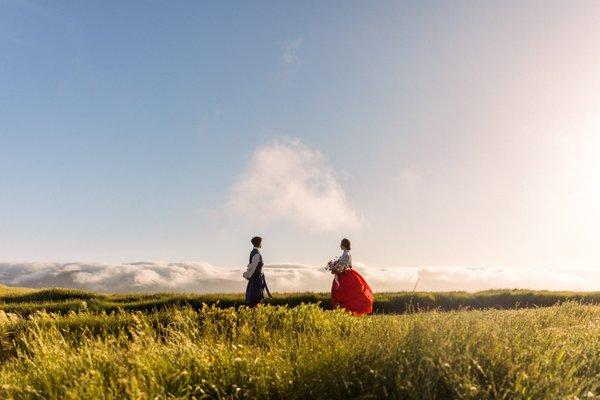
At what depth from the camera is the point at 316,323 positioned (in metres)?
9.80

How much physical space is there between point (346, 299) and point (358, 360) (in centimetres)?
922

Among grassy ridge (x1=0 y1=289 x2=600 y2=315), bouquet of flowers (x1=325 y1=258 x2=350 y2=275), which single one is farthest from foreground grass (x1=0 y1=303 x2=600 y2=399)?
grassy ridge (x1=0 y1=289 x2=600 y2=315)

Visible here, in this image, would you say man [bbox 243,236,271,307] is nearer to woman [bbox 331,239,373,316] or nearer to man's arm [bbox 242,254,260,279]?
man's arm [bbox 242,254,260,279]

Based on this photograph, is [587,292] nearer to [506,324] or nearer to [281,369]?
[506,324]

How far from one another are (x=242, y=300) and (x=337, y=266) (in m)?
6.13

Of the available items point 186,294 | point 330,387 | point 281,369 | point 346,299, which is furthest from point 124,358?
point 186,294

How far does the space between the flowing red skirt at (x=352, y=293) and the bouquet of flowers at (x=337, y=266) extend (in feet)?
0.70

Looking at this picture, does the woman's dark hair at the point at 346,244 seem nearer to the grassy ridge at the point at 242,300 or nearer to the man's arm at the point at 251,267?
the man's arm at the point at 251,267

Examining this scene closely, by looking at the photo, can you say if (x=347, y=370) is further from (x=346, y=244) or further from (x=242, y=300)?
(x=242, y=300)

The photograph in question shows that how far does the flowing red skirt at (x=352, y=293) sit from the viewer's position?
1448 cm

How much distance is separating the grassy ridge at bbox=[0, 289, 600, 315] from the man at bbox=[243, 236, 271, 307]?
3.51 m

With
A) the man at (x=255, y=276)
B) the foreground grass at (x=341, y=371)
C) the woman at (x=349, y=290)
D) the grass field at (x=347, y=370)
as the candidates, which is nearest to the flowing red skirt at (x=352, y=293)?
the woman at (x=349, y=290)

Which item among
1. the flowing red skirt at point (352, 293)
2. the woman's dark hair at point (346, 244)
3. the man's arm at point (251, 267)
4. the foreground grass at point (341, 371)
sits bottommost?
the foreground grass at point (341, 371)

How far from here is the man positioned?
47.6 feet
